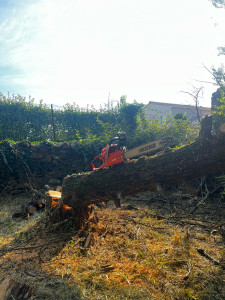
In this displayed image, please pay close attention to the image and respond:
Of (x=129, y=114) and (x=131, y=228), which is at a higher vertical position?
(x=129, y=114)

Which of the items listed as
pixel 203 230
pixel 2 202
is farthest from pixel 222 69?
pixel 2 202

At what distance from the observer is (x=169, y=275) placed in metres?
2.51

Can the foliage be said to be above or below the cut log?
above

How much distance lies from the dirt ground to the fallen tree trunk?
0.41m

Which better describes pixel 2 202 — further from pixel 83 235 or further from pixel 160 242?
pixel 160 242

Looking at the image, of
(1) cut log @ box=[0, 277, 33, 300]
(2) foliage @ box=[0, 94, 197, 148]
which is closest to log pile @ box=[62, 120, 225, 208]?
(1) cut log @ box=[0, 277, 33, 300]

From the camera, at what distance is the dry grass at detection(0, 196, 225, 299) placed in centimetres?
232

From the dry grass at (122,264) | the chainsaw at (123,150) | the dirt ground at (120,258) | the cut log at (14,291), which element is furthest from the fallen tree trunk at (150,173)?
the cut log at (14,291)

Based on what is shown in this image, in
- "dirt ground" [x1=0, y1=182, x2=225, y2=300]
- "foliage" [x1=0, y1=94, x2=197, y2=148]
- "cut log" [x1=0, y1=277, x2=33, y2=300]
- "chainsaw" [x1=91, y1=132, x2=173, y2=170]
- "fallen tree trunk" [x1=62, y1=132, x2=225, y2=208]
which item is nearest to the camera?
"cut log" [x1=0, y1=277, x2=33, y2=300]

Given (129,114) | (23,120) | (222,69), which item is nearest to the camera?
(222,69)

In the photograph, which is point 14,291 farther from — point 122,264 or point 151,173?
point 151,173

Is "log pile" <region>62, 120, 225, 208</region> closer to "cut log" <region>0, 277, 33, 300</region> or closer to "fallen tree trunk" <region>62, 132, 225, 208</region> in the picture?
"fallen tree trunk" <region>62, 132, 225, 208</region>

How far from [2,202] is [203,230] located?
678 centimetres

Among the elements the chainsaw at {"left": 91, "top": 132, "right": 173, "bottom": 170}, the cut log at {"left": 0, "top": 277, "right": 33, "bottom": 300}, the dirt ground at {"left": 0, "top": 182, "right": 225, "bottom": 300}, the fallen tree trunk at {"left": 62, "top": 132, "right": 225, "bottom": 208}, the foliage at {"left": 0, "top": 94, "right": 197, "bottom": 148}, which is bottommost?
the dirt ground at {"left": 0, "top": 182, "right": 225, "bottom": 300}
